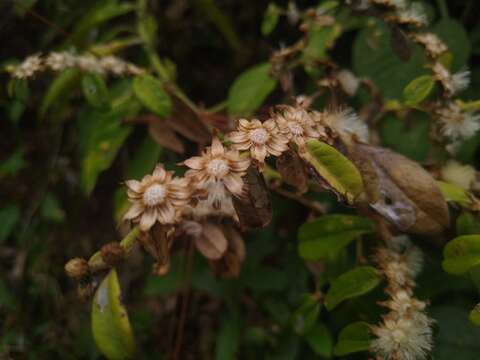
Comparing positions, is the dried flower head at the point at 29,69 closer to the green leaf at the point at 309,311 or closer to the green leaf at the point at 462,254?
the green leaf at the point at 309,311

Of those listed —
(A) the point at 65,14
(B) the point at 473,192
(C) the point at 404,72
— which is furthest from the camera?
(A) the point at 65,14

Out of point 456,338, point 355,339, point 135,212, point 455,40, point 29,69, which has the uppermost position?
point 29,69

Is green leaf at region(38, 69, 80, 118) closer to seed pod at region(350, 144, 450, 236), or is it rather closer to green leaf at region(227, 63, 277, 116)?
green leaf at region(227, 63, 277, 116)

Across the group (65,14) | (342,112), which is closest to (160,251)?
(342,112)

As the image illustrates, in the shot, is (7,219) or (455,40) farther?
(7,219)

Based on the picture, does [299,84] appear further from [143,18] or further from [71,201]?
[71,201]

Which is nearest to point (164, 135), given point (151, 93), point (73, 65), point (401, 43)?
point (151, 93)

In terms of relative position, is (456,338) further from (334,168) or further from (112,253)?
(112,253)
